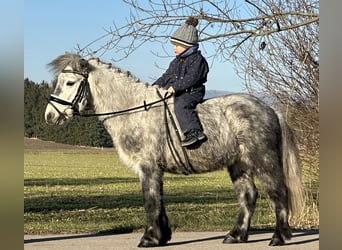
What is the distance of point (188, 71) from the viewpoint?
253 inches

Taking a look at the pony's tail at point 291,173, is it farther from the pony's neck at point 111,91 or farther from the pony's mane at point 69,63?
the pony's mane at point 69,63

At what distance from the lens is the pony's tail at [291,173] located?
6992 mm

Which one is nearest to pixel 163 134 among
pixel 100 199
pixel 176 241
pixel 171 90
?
pixel 171 90

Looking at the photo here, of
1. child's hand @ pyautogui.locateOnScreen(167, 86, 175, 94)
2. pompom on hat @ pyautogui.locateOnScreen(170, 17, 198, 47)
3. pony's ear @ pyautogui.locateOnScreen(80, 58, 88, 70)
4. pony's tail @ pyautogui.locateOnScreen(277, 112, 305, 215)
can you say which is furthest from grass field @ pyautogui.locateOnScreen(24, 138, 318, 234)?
pony's tail @ pyautogui.locateOnScreen(277, 112, 305, 215)

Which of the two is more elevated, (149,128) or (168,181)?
(149,128)

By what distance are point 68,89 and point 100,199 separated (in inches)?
426

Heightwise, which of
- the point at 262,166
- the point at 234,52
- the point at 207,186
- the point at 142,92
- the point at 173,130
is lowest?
the point at 207,186

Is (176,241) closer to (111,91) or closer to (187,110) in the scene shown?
(187,110)

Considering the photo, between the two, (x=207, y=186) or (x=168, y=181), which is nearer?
(x=207, y=186)

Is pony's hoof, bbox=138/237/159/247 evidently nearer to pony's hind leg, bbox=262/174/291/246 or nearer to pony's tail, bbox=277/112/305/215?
pony's hind leg, bbox=262/174/291/246
